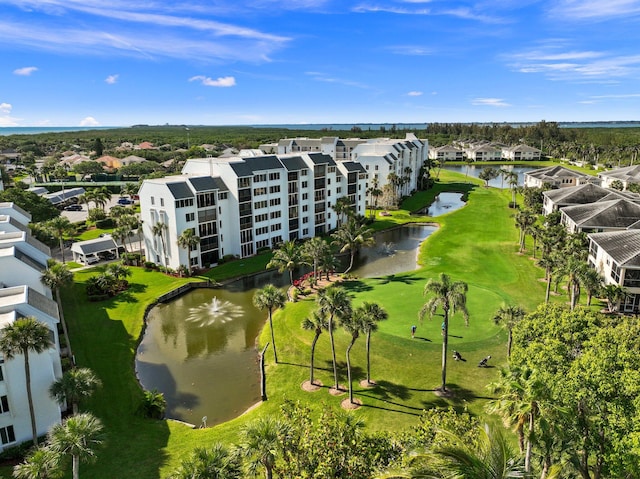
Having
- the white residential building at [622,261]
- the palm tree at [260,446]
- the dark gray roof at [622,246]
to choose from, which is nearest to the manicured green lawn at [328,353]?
the white residential building at [622,261]

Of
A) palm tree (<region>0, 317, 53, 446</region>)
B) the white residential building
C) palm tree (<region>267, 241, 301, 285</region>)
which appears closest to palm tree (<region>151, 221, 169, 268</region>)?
palm tree (<region>267, 241, 301, 285</region>)

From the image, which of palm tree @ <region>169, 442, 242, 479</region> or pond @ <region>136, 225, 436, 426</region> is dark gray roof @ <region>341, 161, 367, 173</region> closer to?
pond @ <region>136, 225, 436, 426</region>

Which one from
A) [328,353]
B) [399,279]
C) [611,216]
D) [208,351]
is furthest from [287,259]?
[611,216]

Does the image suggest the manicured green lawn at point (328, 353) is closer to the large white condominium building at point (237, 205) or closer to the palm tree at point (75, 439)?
the large white condominium building at point (237, 205)

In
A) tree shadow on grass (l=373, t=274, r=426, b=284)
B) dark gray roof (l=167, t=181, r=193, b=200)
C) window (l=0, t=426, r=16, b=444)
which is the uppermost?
dark gray roof (l=167, t=181, r=193, b=200)

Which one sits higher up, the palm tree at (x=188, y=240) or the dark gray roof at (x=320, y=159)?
the dark gray roof at (x=320, y=159)

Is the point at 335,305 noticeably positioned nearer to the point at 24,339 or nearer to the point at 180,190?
the point at 24,339

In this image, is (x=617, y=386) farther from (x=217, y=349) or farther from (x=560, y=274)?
(x=217, y=349)

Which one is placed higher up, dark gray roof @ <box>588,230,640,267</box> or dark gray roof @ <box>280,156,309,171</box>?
dark gray roof @ <box>280,156,309,171</box>
